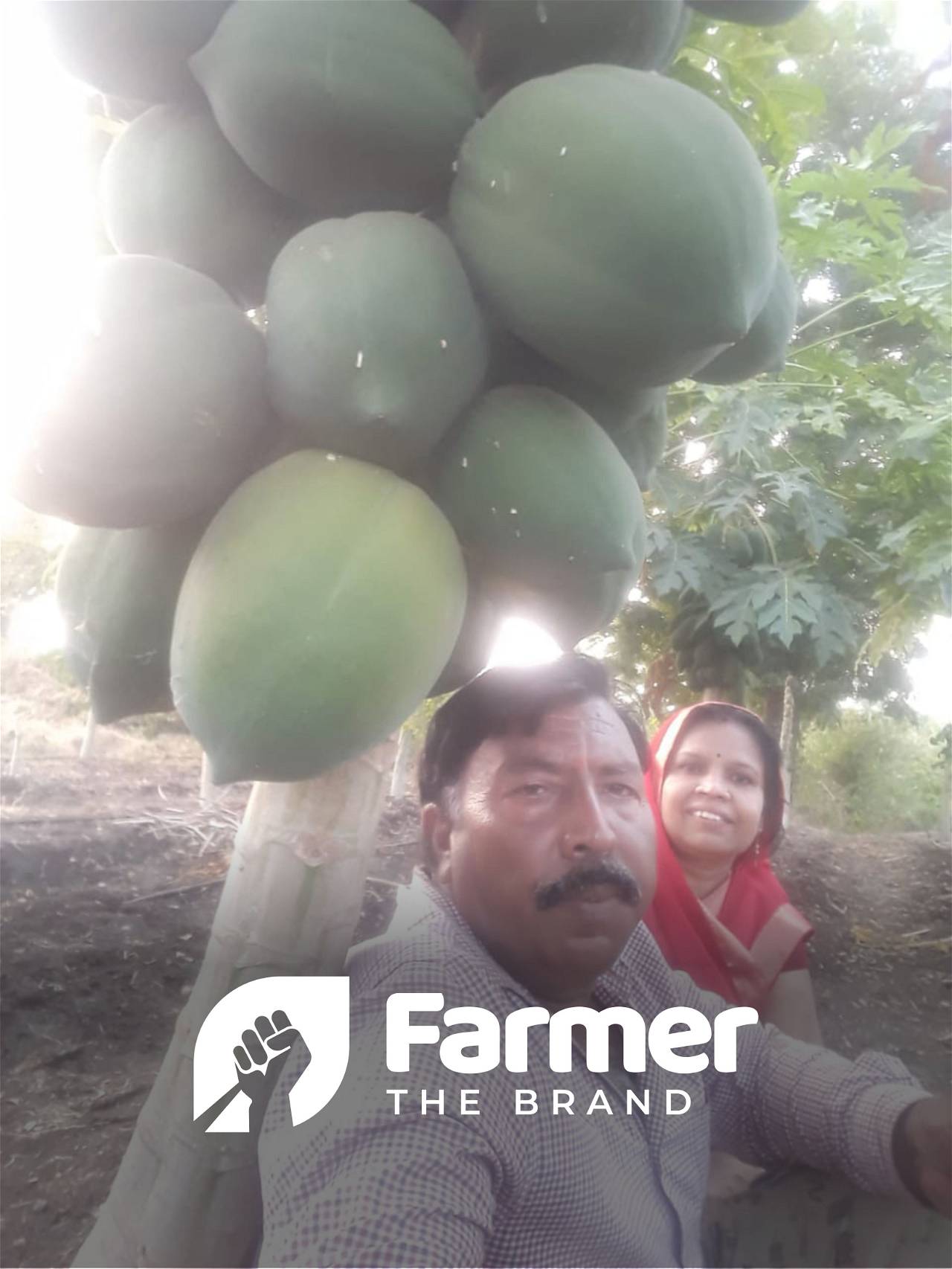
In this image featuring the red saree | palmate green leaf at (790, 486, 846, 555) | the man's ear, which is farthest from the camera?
palmate green leaf at (790, 486, 846, 555)

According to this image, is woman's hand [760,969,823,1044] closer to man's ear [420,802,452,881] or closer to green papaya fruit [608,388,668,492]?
man's ear [420,802,452,881]

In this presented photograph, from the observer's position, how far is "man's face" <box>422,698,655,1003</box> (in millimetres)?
924

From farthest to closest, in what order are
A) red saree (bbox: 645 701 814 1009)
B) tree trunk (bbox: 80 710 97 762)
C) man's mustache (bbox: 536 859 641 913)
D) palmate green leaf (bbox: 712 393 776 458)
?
1. tree trunk (bbox: 80 710 97 762)
2. palmate green leaf (bbox: 712 393 776 458)
3. red saree (bbox: 645 701 814 1009)
4. man's mustache (bbox: 536 859 641 913)

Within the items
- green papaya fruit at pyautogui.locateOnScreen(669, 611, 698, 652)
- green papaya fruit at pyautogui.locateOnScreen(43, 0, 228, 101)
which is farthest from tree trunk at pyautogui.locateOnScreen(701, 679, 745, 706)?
green papaya fruit at pyautogui.locateOnScreen(43, 0, 228, 101)

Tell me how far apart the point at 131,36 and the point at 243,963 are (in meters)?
0.62

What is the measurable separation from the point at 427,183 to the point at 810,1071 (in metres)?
0.99

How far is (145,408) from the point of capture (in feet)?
1.75

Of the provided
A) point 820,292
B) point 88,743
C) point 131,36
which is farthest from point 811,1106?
point 88,743

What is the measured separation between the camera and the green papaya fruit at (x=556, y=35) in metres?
0.61

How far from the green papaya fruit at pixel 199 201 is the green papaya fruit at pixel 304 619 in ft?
0.59

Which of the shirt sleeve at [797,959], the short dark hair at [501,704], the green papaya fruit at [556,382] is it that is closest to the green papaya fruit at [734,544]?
the shirt sleeve at [797,959]

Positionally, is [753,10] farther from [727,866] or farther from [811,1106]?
[727,866]

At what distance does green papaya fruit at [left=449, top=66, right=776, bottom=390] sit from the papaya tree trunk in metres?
0.33

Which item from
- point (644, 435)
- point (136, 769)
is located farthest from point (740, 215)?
point (136, 769)
